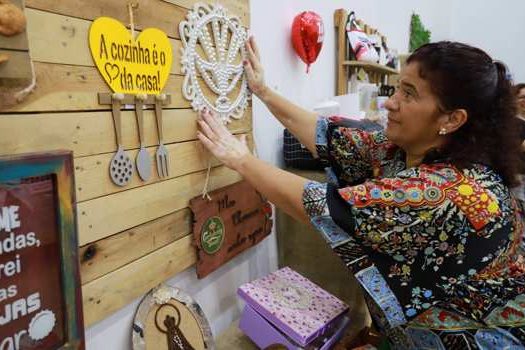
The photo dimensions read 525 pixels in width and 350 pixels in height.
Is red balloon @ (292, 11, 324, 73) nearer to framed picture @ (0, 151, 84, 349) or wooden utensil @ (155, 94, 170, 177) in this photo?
wooden utensil @ (155, 94, 170, 177)

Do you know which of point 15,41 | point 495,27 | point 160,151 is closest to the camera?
point 15,41

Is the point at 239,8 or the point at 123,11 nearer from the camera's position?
the point at 123,11

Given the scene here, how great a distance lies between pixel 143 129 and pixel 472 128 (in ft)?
2.44

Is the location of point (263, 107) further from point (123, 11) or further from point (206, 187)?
point (123, 11)

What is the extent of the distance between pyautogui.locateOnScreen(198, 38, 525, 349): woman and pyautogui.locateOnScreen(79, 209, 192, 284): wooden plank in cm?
19

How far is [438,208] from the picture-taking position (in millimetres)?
795

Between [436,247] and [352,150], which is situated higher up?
[352,150]

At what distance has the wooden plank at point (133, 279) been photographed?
72 centimetres

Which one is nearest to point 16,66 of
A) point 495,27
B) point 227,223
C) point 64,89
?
point 64,89

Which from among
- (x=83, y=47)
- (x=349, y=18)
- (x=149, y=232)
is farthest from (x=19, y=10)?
(x=349, y=18)

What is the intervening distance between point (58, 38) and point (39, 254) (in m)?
0.34

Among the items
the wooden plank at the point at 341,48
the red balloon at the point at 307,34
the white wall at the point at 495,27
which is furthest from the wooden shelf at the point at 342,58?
the white wall at the point at 495,27

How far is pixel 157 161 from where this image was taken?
825 mm

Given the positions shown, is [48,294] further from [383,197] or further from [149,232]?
[383,197]
